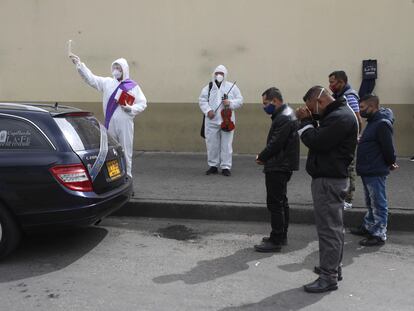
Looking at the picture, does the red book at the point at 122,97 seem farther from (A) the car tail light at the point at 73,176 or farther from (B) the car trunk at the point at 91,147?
(A) the car tail light at the point at 73,176

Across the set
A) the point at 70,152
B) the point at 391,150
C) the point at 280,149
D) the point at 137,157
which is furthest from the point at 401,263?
the point at 137,157

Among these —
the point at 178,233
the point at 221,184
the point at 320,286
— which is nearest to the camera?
the point at 320,286

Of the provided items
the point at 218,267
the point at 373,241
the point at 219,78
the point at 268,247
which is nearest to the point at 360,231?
the point at 373,241

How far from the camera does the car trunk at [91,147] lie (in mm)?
5152

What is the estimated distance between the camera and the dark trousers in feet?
17.4

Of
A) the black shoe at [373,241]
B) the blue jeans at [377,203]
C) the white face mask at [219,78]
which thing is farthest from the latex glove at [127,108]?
the black shoe at [373,241]

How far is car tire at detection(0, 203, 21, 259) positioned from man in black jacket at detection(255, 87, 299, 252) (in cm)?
236

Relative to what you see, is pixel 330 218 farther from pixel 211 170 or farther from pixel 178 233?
pixel 211 170

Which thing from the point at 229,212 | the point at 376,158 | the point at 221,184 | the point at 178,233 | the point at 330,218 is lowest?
the point at 178,233

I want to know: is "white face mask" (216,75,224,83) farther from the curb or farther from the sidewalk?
the curb

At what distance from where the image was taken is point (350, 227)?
251 inches

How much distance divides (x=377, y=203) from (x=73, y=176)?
3123mm

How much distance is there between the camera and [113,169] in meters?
5.61

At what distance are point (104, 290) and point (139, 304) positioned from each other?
0.42m
